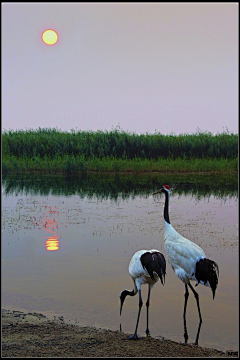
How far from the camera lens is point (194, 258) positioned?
620 centimetres

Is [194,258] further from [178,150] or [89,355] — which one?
[178,150]

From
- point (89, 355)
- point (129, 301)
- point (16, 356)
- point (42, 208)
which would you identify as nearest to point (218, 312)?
point (129, 301)

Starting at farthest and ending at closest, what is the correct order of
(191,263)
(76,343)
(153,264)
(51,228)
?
(51,228) → (191,263) → (153,264) → (76,343)

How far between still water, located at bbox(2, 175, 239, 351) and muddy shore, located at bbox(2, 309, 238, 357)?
476mm

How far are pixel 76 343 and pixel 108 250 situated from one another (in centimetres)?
458

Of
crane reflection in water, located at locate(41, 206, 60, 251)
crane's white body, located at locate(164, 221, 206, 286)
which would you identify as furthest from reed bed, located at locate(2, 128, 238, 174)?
crane's white body, located at locate(164, 221, 206, 286)

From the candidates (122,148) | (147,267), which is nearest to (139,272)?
(147,267)

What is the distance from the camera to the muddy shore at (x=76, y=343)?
4.60m

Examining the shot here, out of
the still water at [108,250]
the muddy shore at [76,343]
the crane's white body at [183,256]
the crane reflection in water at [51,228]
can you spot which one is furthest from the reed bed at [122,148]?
the muddy shore at [76,343]

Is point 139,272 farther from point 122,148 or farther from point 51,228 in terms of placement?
point 122,148

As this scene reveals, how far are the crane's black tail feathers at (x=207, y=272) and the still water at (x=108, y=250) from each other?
22.2 inches

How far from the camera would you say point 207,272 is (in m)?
6.08

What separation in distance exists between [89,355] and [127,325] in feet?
4.85

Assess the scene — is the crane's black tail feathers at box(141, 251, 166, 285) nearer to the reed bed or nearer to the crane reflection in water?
the crane reflection in water
